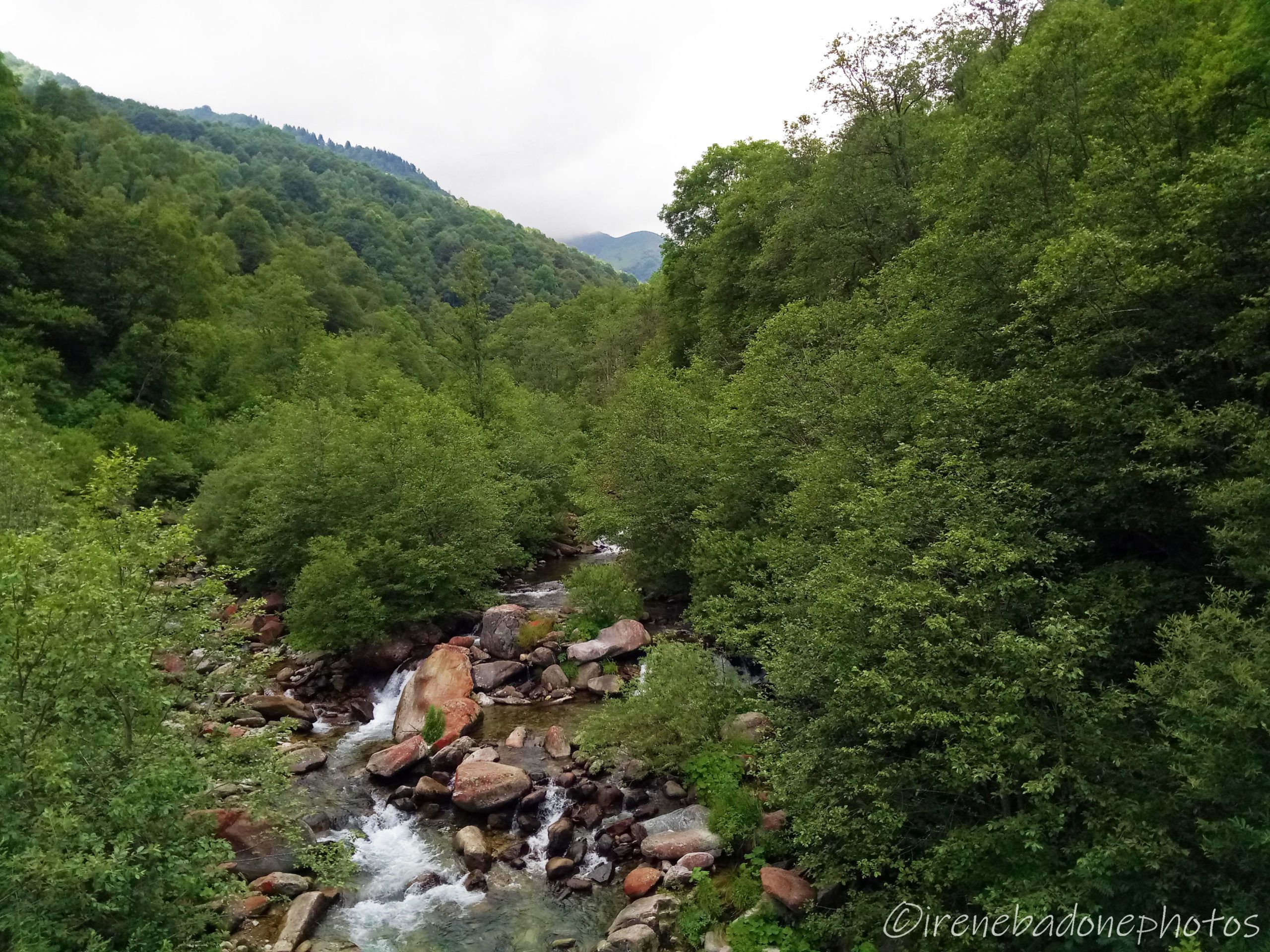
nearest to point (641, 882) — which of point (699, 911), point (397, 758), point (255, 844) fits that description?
point (699, 911)

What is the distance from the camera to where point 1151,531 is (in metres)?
11.3

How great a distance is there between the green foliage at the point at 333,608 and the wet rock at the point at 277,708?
2.08 metres

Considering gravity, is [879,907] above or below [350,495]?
below

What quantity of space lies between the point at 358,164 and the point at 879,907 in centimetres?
21924

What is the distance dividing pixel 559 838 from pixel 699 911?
12.1ft

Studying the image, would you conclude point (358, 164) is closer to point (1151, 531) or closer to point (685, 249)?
point (685, 249)

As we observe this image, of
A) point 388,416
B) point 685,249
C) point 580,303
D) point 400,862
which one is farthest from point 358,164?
point 400,862

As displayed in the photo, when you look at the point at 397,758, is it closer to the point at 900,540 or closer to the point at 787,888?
the point at 787,888

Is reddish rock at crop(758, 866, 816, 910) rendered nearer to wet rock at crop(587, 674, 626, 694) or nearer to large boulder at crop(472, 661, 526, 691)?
wet rock at crop(587, 674, 626, 694)

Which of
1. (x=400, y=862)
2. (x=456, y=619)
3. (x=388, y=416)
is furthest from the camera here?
(x=388, y=416)

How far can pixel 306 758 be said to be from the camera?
1717 centimetres

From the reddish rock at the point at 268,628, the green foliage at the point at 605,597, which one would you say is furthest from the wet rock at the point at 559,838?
the reddish rock at the point at 268,628

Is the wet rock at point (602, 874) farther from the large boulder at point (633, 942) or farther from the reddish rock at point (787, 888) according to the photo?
the reddish rock at point (787, 888)

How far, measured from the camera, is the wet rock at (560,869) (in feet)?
43.7
